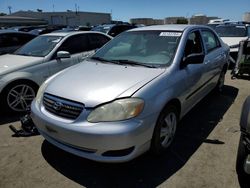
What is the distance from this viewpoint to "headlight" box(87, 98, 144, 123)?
8.45 ft

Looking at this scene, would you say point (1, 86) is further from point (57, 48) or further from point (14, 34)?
point (14, 34)

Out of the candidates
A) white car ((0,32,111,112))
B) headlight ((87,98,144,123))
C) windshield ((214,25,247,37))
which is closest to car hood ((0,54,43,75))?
white car ((0,32,111,112))

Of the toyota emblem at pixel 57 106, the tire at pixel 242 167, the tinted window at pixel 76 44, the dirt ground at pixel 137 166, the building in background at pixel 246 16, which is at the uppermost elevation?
the building in background at pixel 246 16

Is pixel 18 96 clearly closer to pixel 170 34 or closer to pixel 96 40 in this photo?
pixel 96 40

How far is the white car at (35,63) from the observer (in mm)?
4605

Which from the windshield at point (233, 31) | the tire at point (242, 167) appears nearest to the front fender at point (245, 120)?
the tire at point (242, 167)

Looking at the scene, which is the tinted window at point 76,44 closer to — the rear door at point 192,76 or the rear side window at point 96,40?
the rear side window at point 96,40

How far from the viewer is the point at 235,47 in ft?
29.2

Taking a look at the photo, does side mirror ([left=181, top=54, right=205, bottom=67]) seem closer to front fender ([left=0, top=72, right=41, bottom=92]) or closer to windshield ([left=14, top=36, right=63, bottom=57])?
front fender ([left=0, top=72, right=41, bottom=92])

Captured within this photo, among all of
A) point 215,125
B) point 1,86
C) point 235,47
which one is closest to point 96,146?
point 215,125

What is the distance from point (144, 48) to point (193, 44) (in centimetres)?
84

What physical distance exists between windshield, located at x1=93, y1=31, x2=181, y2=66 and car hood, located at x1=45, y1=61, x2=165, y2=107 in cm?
27

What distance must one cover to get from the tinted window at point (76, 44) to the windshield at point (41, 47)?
18cm

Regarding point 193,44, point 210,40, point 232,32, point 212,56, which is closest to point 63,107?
point 193,44
